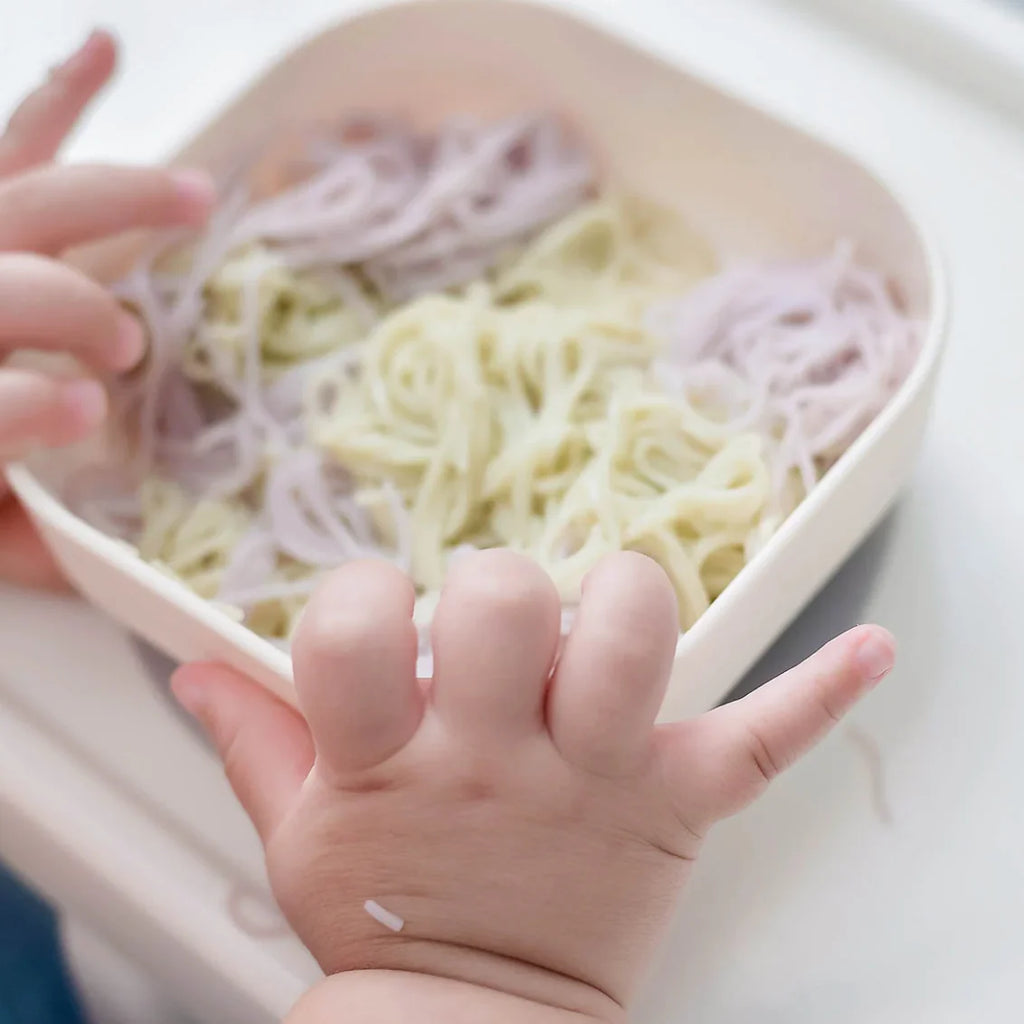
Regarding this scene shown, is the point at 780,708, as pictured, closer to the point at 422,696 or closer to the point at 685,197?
the point at 422,696

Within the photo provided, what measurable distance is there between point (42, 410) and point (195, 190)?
5.2 inches

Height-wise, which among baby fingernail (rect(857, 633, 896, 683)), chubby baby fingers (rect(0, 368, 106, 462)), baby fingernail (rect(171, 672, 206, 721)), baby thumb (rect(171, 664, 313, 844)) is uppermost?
baby fingernail (rect(857, 633, 896, 683))

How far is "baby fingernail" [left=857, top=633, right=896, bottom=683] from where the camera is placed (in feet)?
1.29

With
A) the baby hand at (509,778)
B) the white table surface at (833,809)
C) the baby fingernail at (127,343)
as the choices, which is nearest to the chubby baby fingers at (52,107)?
the baby fingernail at (127,343)

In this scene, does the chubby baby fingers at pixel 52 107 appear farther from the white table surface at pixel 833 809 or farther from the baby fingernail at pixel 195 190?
the white table surface at pixel 833 809

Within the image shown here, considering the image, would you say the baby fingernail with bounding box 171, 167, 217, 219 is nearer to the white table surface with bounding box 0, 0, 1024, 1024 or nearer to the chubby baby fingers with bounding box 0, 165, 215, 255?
the chubby baby fingers with bounding box 0, 165, 215, 255

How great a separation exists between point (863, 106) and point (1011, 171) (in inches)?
3.7

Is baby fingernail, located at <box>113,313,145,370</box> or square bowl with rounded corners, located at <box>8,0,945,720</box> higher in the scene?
square bowl with rounded corners, located at <box>8,0,945,720</box>

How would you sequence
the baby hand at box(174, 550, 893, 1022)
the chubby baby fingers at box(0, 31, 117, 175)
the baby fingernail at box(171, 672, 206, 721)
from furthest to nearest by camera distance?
the chubby baby fingers at box(0, 31, 117, 175) → the baby fingernail at box(171, 672, 206, 721) → the baby hand at box(174, 550, 893, 1022)

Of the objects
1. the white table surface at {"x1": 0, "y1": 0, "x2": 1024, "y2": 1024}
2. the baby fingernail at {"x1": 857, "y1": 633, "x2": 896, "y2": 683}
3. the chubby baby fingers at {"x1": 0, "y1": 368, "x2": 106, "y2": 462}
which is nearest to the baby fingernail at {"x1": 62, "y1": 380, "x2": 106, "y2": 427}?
the chubby baby fingers at {"x1": 0, "y1": 368, "x2": 106, "y2": 462}

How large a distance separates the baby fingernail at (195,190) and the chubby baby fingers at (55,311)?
0.06 metres

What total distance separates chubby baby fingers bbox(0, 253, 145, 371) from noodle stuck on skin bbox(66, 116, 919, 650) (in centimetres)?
5

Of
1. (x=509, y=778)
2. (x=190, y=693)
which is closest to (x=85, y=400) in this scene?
(x=190, y=693)

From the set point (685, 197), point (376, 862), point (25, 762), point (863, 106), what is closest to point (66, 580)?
point (25, 762)
